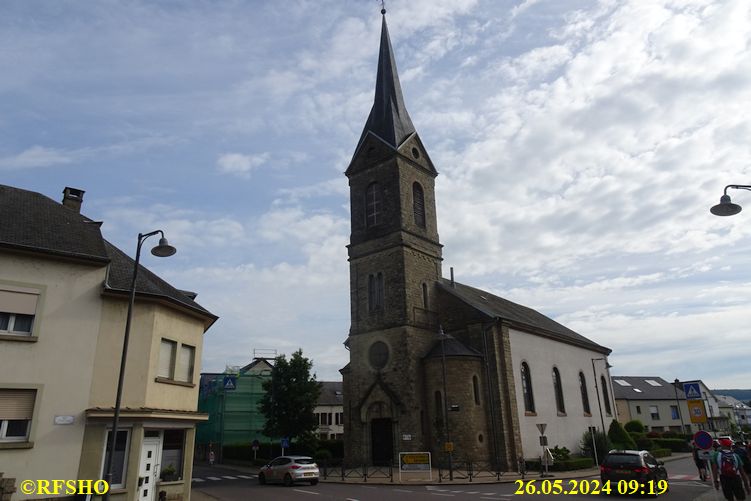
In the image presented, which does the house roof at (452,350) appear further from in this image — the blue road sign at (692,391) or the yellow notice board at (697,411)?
the yellow notice board at (697,411)

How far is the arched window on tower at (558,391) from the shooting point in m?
36.1

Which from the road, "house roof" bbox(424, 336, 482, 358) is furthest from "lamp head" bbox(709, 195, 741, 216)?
"house roof" bbox(424, 336, 482, 358)

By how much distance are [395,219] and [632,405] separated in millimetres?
52203

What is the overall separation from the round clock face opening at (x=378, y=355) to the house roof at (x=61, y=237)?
13.8 m

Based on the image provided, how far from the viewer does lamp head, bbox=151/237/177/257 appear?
559 inches

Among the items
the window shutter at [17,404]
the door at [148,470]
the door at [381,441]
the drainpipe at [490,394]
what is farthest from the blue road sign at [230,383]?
the window shutter at [17,404]

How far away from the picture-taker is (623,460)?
1778cm

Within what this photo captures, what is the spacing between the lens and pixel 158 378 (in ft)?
54.6

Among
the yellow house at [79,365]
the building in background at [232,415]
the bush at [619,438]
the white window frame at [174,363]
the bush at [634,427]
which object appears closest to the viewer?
the yellow house at [79,365]

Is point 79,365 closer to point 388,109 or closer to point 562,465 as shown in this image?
point 562,465

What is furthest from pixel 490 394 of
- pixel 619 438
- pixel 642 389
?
pixel 642 389

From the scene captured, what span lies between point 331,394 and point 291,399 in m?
31.3

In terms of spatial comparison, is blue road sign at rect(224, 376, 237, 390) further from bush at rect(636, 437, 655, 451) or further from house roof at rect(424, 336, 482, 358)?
bush at rect(636, 437, 655, 451)

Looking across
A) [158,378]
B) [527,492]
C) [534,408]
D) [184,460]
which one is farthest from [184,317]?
[534,408]
